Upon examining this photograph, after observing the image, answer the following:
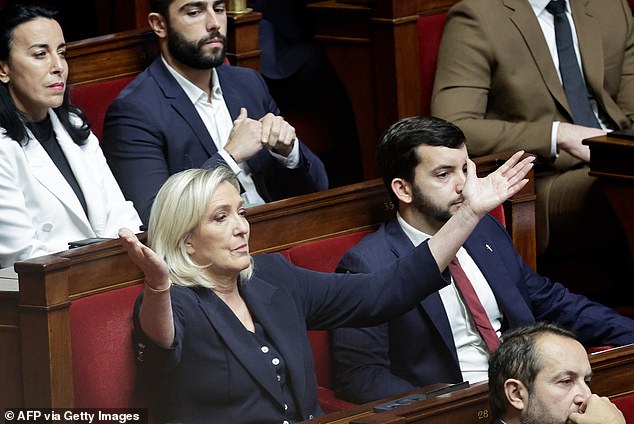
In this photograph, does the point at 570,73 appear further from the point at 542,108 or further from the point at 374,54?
the point at 374,54

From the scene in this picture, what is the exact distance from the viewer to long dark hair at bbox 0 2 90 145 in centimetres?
145

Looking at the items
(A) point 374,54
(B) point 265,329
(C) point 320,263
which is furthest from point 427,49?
(B) point 265,329

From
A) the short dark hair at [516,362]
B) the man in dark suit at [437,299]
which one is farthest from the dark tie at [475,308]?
the short dark hair at [516,362]

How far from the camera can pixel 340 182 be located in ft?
7.25

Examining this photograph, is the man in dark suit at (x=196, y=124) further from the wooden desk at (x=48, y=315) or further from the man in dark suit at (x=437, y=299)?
the wooden desk at (x=48, y=315)

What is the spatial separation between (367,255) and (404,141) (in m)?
0.14

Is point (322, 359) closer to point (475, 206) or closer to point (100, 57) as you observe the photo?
point (475, 206)

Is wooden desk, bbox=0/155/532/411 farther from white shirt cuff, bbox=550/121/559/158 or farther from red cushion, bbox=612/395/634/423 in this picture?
white shirt cuff, bbox=550/121/559/158

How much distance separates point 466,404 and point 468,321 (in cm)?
34

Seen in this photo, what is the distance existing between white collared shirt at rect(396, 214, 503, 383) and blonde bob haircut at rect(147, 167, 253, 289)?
0.29m

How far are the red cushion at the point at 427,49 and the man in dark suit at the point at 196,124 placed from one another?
10.7 inches

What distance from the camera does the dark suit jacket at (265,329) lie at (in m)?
1.20

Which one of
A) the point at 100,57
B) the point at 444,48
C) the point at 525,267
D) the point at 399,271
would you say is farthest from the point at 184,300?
the point at 444,48

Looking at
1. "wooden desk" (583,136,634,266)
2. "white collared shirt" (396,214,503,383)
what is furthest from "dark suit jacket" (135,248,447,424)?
"wooden desk" (583,136,634,266)
